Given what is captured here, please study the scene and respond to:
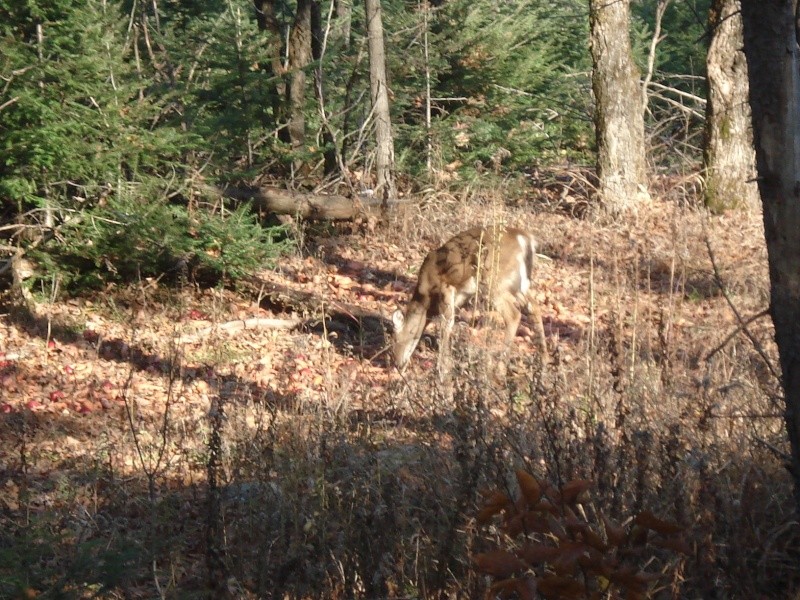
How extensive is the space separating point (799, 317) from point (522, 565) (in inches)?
63.5

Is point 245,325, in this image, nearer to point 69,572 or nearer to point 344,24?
point 69,572

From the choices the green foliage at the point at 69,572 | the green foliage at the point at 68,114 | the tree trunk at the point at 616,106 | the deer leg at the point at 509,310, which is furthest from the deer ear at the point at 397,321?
the green foliage at the point at 69,572

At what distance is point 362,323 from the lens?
11.7m

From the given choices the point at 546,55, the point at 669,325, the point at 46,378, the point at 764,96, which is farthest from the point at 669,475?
the point at 546,55

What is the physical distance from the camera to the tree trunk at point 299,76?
1584 centimetres

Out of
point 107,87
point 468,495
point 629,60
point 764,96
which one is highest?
point 629,60

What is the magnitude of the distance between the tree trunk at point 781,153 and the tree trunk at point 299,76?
11.9 meters

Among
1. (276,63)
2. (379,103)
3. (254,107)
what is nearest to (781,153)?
(254,107)

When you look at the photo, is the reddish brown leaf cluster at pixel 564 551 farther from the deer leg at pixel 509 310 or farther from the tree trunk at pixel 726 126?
the tree trunk at pixel 726 126

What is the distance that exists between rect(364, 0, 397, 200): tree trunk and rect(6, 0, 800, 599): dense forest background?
0.05 meters

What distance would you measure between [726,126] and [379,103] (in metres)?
4.85

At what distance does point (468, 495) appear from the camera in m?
4.39

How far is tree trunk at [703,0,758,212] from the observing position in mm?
14938

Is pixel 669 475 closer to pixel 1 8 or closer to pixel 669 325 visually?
pixel 669 325
